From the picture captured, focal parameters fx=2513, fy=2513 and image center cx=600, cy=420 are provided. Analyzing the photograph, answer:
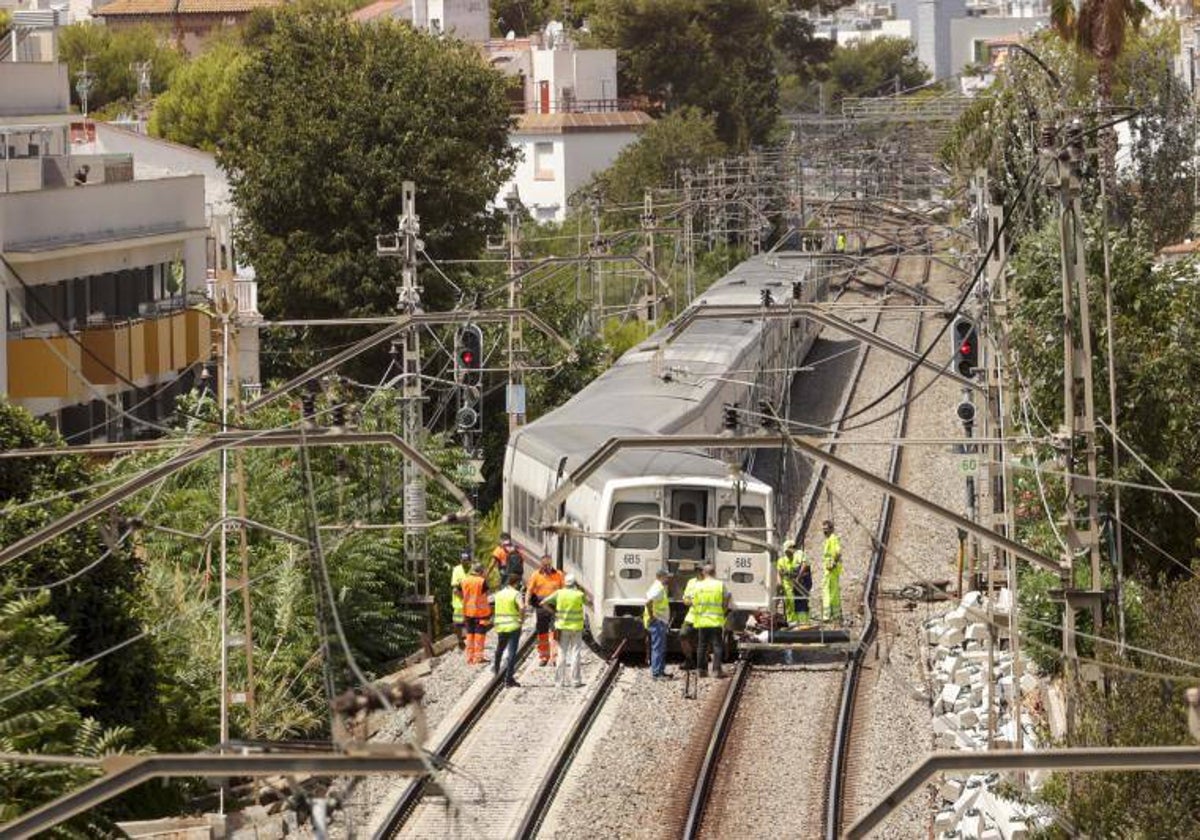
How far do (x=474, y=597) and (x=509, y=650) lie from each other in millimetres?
Answer: 1424

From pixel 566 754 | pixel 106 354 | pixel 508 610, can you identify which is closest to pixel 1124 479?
pixel 508 610

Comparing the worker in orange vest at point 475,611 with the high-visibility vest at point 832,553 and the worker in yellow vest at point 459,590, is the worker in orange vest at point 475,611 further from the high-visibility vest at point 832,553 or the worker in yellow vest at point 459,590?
the high-visibility vest at point 832,553

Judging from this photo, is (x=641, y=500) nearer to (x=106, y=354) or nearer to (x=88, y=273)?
(x=106, y=354)

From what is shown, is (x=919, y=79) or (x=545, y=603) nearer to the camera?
(x=545, y=603)

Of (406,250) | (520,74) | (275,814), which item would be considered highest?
(520,74)

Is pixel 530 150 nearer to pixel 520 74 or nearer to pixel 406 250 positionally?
pixel 520 74

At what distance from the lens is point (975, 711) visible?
26.3 meters

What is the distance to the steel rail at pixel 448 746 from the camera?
70.4ft

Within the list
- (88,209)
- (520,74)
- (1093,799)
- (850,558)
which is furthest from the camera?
(520,74)

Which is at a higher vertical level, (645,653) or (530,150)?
(530,150)

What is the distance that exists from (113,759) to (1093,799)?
963 centimetres

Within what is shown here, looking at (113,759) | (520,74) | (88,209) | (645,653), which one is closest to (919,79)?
(520,74)

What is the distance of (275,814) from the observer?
2270 centimetres

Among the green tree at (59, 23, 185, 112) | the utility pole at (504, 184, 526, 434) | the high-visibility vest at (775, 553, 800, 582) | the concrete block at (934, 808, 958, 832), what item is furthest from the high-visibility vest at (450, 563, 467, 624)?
the green tree at (59, 23, 185, 112)
